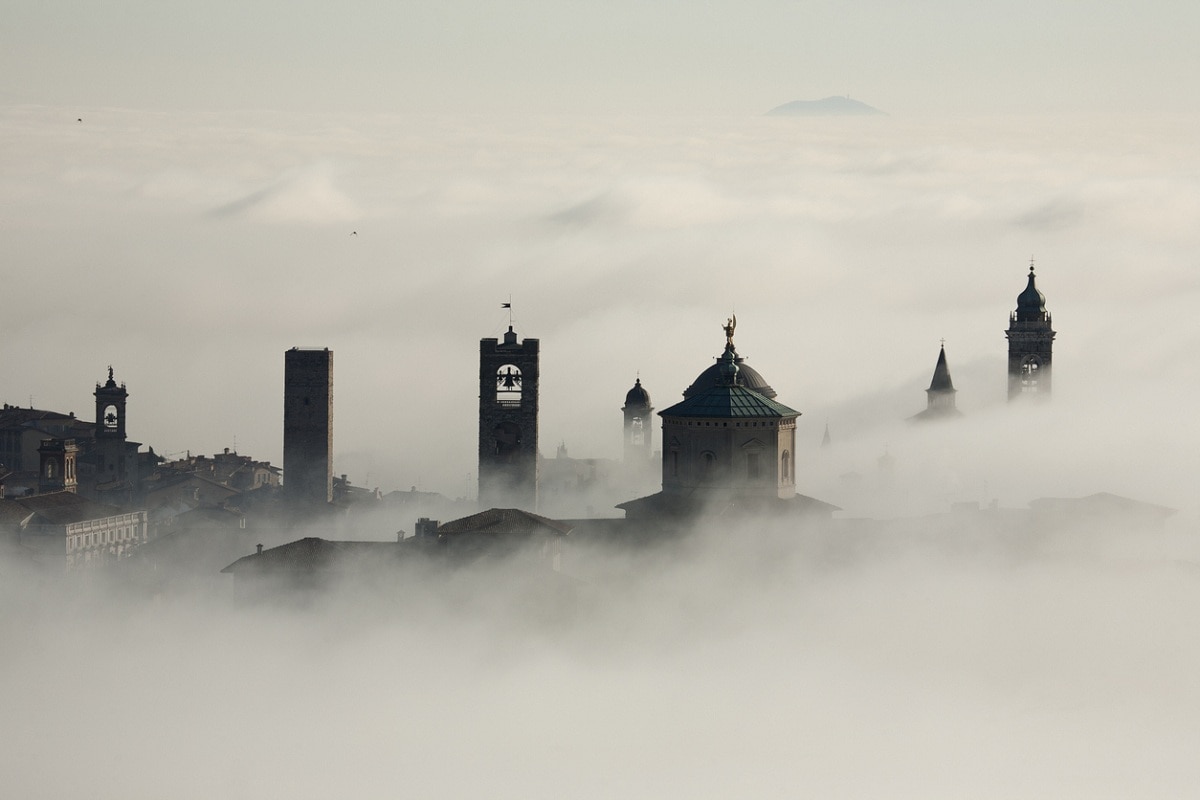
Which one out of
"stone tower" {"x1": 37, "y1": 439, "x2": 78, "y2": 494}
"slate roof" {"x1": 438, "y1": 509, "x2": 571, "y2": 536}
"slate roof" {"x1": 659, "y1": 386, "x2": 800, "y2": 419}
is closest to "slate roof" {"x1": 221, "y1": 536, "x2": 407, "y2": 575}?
"slate roof" {"x1": 438, "y1": 509, "x2": 571, "y2": 536}

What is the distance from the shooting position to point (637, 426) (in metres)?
113

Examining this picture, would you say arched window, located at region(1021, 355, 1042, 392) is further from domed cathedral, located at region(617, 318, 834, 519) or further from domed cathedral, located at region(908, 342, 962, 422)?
domed cathedral, located at region(617, 318, 834, 519)

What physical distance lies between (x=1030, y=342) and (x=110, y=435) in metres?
46.5

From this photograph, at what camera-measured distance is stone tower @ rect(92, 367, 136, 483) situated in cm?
11606

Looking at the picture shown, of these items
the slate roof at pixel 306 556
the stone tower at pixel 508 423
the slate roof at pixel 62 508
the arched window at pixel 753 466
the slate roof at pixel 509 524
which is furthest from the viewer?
the slate roof at pixel 62 508

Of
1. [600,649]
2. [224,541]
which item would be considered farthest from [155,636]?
[600,649]

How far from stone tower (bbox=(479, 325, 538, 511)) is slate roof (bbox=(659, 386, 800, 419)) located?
10901mm

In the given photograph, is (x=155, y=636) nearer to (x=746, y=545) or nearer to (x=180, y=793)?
(x=180, y=793)

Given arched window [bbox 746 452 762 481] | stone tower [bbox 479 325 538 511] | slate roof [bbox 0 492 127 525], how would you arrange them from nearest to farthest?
arched window [bbox 746 452 762 481], stone tower [bbox 479 325 538 511], slate roof [bbox 0 492 127 525]

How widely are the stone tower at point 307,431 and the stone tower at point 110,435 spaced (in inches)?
815

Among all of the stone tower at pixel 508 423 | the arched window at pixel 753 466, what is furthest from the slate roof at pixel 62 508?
the arched window at pixel 753 466

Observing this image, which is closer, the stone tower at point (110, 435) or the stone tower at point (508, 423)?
the stone tower at point (508, 423)

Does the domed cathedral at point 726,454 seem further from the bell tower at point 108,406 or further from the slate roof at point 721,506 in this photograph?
the bell tower at point 108,406

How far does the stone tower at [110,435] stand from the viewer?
116 meters
